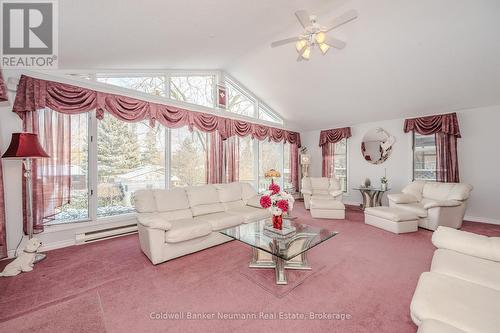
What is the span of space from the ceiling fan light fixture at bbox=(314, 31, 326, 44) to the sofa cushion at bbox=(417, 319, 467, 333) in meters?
2.89

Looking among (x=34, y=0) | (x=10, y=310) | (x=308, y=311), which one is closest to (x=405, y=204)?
(x=308, y=311)

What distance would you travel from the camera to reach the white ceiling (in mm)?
2506

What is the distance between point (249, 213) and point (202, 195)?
0.89 meters

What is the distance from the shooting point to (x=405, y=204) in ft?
14.3

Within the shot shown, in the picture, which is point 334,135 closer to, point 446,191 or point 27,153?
point 446,191

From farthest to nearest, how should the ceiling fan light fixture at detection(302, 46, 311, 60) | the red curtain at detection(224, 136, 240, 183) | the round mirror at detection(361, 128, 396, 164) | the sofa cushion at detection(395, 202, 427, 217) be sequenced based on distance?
the round mirror at detection(361, 128, 396, 164) < the red curtain at detection(224, 136, 240, 183) < the sofa cushion at detection(395, 202, 427, 217) < the ceiling fan light fixture at detection(302, 46, 311, 60)

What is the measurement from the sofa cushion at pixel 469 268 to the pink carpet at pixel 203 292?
50 centimetres

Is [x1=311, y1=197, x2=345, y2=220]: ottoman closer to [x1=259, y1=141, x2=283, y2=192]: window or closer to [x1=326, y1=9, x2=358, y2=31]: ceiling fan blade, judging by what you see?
[x1=259, y1=141, x2=283, y2=192]: window

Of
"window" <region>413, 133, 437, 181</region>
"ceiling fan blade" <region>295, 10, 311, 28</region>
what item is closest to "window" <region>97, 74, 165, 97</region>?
"ceiling fan blade" <region>295, 10, 311, 28</region>

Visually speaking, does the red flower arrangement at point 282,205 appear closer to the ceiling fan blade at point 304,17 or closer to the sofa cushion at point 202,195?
the sofa cushion at point 202,195

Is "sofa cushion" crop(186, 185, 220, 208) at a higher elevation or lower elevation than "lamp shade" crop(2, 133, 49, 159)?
lower

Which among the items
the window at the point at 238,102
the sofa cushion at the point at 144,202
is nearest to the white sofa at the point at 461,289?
the sofa cushion at the point at 144,202

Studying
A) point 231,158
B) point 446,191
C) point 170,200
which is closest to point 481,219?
point 446,191

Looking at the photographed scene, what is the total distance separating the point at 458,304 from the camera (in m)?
1.20
